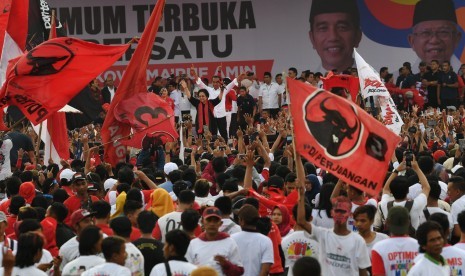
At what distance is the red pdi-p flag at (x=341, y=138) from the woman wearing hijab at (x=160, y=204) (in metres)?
1.53

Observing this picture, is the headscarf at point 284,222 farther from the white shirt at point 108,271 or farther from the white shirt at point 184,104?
the white shirt at point 184,104

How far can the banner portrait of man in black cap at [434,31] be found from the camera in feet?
108

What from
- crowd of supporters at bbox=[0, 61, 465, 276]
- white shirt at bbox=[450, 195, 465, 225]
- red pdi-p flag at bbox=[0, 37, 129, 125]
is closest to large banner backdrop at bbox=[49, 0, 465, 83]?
red pdi-p flag at bbox=[0, 37, 129, 125]

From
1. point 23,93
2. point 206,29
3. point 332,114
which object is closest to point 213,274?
point 332,114

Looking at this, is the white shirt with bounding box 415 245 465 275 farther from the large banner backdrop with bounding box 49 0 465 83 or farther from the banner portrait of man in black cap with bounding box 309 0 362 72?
the banner portrait of man in black cap with bounding box 309 0 362 72

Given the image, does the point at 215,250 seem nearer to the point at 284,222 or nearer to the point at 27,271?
the point at 27,271

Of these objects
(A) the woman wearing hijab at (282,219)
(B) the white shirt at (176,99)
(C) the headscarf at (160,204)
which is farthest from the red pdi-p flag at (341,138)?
(B) the white shirt at (176,99)

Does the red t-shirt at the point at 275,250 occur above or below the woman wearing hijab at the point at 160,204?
below

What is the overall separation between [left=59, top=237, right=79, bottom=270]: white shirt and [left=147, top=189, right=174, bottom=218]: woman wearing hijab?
1.67 m

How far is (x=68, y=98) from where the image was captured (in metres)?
17.2

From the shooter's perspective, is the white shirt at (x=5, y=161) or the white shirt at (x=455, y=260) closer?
the white shirt at (x=455, y=260)

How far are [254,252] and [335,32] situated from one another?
75.2 feet

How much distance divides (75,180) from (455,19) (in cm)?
2107

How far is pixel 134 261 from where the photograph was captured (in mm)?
10008
